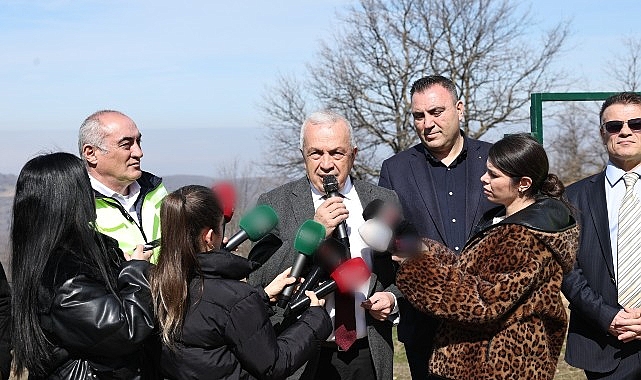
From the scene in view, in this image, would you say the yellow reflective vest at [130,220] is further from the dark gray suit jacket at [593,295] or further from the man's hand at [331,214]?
the dark gray suit jacket at [593,295]

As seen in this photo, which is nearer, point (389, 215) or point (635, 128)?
point (389, 215)

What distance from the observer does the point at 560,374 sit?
26.7 feet

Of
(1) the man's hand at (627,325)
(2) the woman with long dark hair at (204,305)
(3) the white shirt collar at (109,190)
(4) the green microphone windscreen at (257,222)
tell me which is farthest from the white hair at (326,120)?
(1) the man's hand at (627,325)

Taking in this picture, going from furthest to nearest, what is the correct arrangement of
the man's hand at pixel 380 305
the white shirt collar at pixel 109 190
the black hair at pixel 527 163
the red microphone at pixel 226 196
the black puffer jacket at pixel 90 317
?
1. the white shirt collar at pixel 109 190
2. the man's hand at pixel 380 305
3. the black hair at pixel 527 163
4. the red microphone at pixel 226 196
5. the black puffer jacket at pixel 90 317

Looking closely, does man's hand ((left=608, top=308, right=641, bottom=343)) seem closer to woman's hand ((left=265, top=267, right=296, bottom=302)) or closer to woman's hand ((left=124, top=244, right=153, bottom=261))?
woman's hand ((left=265, top=267, right=296, bottom=302))

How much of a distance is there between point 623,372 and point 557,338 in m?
0.71

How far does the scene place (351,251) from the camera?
4.44m

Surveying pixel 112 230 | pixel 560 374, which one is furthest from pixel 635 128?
pixel 560 374

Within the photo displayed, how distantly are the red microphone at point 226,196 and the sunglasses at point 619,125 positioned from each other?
7.09 ft

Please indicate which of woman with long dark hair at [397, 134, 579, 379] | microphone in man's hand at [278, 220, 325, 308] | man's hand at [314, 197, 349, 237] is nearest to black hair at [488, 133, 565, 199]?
woman with long dark hair at [397, 134, 579, 379]

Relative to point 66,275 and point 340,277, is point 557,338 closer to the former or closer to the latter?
point 340,277

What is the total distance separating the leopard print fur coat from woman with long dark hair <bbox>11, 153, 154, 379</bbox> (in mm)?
1344

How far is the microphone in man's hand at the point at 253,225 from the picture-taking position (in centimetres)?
386

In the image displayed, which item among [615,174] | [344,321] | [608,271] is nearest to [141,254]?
[344,321]
